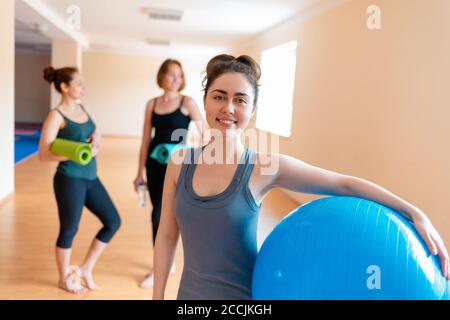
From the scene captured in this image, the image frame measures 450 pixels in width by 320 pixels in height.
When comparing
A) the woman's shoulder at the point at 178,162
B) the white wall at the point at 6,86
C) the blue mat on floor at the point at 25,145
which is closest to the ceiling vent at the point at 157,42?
the blue mat on floor at the point at 25,145

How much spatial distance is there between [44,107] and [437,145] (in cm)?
1473

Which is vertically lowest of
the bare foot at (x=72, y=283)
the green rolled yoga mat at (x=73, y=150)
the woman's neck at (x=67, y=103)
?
the bare foot at (x=72, y=283)

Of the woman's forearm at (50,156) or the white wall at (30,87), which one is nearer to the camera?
the woman's forearm at (50,156)

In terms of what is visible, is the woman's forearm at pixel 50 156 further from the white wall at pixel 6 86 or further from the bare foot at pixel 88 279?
the white wall at pixel 6 86

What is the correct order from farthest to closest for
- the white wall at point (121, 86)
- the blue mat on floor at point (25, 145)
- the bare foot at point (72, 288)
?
1. the white wall at point (121, 86)
2. the blue mat on floor at point (25, 145)
3. the bare foot at point (72, 288)

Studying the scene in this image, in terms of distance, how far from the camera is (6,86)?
10.7 ft

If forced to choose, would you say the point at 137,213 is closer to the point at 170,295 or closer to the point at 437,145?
the point at 170,295

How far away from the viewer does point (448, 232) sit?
2.53 m

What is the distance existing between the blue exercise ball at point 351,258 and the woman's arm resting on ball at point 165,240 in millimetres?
293

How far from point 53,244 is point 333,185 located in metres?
3.01

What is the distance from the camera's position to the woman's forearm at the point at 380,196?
83 cm

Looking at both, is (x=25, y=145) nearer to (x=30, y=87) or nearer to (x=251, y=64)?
(x=30, y=87)

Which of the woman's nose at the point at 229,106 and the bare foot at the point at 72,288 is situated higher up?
the woman's nose at the point at 229,106
